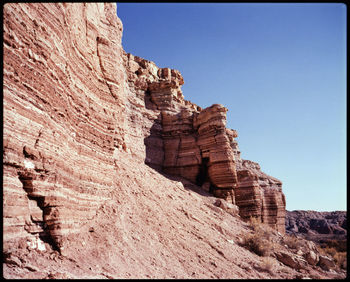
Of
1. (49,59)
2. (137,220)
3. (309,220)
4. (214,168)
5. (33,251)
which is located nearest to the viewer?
(33,251)

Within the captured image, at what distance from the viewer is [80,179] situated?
786 centimetres

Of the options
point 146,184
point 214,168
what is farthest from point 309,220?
point 146,184

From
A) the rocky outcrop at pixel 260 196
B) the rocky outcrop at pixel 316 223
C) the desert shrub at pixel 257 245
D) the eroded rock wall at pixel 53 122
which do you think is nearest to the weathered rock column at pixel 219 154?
the rocky outcrop at pixel 260 196

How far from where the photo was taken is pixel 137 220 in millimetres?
9406

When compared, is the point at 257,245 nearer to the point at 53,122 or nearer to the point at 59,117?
the point at 59,117

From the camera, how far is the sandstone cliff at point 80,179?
5.28 metres

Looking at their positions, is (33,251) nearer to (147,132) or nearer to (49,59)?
(49,59)

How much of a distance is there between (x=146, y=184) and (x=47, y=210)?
7406 mm

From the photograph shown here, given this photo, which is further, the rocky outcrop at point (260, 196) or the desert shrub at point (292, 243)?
the rocky outcrop at point (260, 196)

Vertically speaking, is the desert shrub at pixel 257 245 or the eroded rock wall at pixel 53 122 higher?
the eroded rock wall at pixel 53 122

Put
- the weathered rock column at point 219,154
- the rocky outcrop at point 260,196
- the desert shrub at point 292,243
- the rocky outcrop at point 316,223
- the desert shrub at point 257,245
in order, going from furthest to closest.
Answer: the rocky outcrop at point 316,223
the rocky outcrop at point 260,196
the weathered rock column at point 219,154
the desert shrub at point 292,243
the desert shrub at point 257,245

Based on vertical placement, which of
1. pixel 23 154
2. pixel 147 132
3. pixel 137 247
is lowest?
pixel 137 247

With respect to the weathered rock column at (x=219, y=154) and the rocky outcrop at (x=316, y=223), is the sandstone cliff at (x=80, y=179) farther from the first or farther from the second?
the rocky outcrop at (x=316, y=223)

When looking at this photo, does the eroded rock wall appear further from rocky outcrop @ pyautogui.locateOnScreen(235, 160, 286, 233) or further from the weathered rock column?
rocky outcrop @ pyautogui.locateOnScreen(235, 160, 286, 233)
